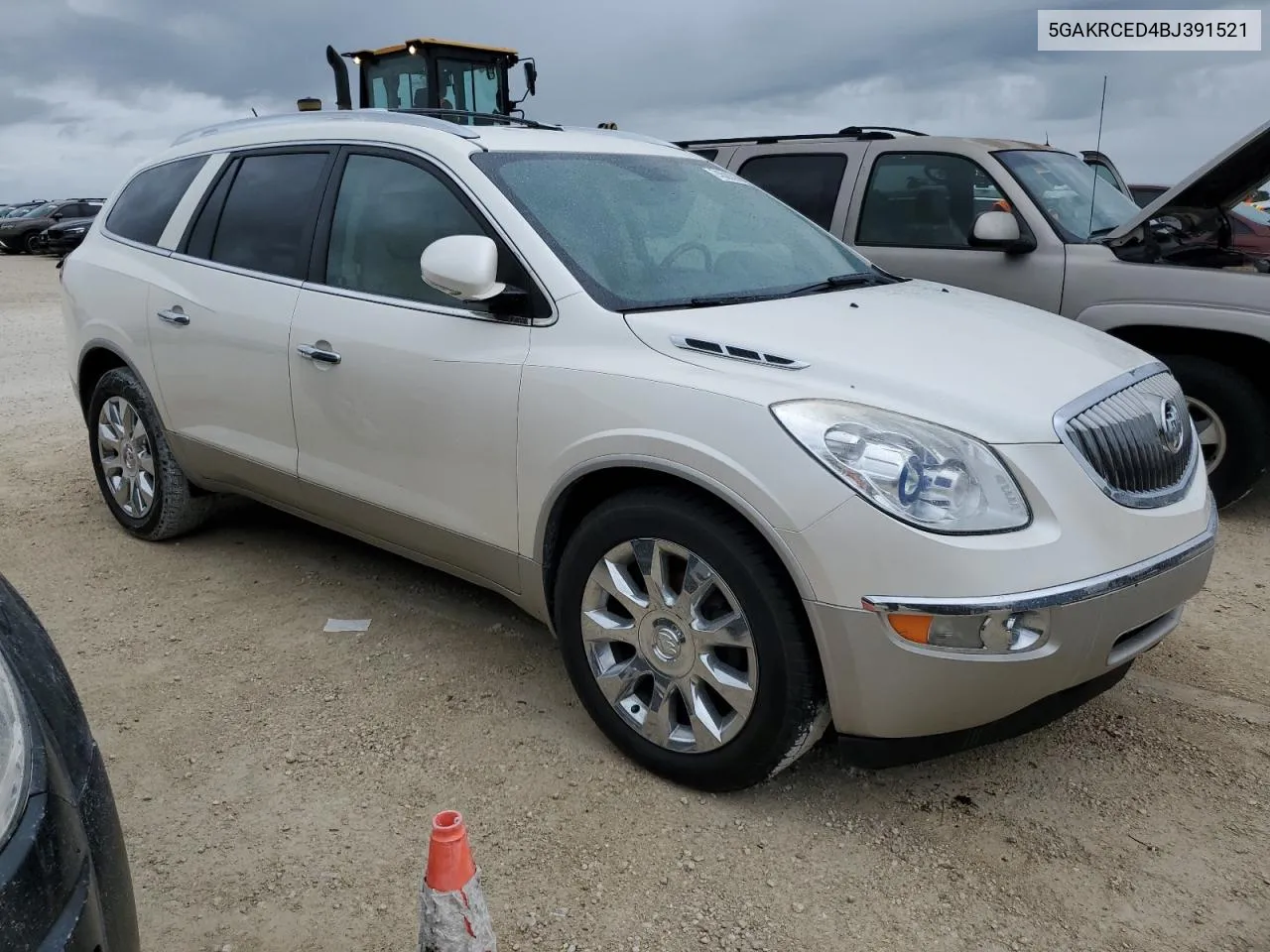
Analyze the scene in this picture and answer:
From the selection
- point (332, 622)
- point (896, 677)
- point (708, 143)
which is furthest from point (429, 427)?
point (708, 143)

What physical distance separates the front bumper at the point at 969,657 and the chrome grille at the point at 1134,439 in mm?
207

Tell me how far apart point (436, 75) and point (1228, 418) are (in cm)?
1212

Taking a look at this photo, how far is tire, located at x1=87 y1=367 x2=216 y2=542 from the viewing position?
4691mm

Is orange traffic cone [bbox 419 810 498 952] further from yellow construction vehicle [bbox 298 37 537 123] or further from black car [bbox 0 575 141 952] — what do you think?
yellow construction vehicle [bbox 298 37 537 123]

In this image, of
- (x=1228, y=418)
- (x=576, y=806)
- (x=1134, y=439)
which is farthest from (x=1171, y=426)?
(x=1228, y=418)

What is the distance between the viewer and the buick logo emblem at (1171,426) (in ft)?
9.62

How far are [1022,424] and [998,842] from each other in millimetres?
1067

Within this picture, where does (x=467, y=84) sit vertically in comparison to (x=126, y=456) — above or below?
above

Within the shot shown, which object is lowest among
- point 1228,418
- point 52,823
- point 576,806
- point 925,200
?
point 576,806

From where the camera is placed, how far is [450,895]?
187cm

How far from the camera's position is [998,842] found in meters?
2.75

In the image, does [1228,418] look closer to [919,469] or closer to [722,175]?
[722,175]

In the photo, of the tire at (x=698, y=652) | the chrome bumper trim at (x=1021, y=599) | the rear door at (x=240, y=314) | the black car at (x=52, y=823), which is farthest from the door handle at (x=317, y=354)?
the chrome bumper trim at (x=1021, y=599)

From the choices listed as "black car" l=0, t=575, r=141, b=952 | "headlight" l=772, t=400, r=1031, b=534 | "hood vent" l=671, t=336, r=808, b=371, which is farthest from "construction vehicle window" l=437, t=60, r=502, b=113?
"black car" l=0, t=575, r=141, b=952
